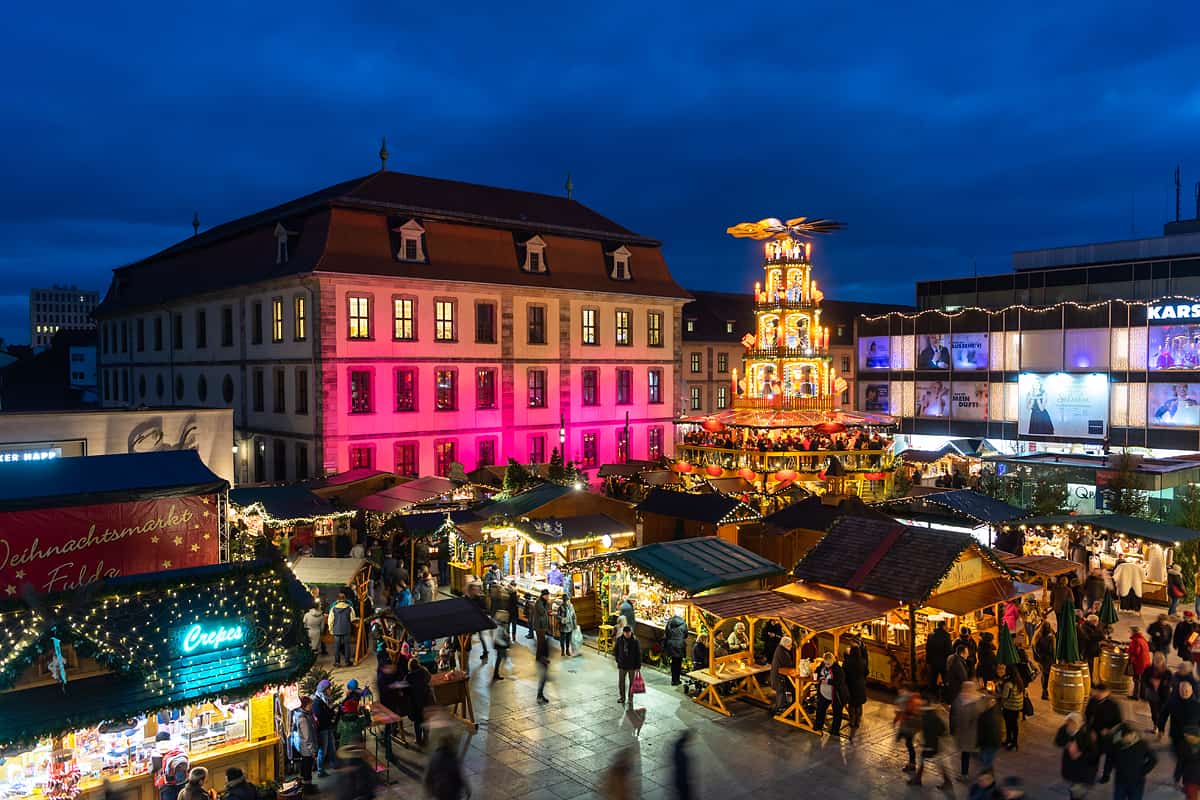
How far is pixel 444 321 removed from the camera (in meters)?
38.0

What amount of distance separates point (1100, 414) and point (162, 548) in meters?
47.5

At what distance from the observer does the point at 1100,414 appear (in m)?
47.1

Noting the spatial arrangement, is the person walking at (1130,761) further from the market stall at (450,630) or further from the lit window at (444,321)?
the lit window at (444,321)

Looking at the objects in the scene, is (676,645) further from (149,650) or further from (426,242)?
(426,242)

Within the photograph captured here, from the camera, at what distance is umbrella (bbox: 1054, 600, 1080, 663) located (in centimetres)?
1484

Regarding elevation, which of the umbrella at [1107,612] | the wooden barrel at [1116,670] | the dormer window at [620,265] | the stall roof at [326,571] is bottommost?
the wooden barrel at [1116,670]

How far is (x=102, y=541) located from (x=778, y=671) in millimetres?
10290

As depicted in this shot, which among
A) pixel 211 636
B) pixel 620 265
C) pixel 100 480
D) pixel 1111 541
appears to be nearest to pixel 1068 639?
pixel 1111 541

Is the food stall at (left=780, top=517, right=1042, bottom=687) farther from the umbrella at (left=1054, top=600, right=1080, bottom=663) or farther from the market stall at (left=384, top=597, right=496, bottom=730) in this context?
the market stall at (left=384, top=597, right=496, bottom=730)

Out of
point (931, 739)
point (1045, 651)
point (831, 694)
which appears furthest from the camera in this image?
point (1045, 651)

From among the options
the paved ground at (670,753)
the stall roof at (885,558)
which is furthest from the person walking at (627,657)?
the stall roof at (885,558)

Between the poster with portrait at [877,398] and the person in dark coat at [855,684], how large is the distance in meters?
44.5

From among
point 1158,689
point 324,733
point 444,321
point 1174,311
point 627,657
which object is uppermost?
point 1174,311

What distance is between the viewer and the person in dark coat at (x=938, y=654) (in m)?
14.8
